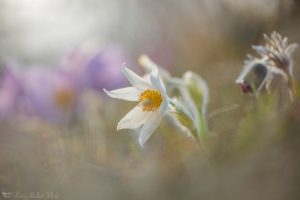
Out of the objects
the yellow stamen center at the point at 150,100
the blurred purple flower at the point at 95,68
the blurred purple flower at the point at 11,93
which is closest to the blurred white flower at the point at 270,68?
the yellow stamen center at the point at 150,100

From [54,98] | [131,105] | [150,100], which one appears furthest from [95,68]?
[150,100]

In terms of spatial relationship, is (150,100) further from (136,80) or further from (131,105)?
(131,105)

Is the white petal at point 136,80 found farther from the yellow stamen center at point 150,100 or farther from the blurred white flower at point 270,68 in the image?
the blurred white flower at point 270,68

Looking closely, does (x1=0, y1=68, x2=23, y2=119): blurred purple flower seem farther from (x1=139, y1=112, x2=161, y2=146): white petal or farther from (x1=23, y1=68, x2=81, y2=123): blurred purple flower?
(x1=139, y1=112, x2=161, y2=146): white petal

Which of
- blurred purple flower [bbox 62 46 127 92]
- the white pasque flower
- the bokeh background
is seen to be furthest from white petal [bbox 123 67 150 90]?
blurred purple flower [bbox 62 46 127 92]

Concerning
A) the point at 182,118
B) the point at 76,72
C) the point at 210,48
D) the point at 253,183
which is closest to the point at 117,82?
the point at 76,72

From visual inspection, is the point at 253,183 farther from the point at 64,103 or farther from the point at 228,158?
the point at 64,103
